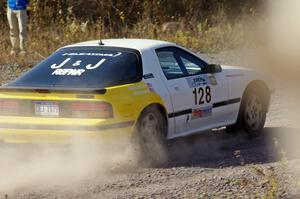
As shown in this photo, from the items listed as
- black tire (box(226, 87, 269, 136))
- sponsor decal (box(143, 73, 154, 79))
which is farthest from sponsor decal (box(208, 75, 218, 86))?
sponsor decal (box(143, 73, 154, 79))

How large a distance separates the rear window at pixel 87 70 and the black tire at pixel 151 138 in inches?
17.6

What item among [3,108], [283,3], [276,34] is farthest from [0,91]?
[283,3]

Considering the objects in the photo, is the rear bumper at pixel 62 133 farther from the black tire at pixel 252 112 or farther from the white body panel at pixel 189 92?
the black tire at pixel 252 112

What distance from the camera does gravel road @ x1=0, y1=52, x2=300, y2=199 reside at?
30.8 feet

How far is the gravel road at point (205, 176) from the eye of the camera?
9.39 metres

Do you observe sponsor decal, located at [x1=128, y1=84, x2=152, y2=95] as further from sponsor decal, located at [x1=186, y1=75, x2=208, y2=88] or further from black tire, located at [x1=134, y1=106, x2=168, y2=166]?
sponsor decal, located at [x1=186, y1=75, x2=208, y2=88]

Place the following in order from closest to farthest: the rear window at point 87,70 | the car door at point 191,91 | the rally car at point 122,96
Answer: the rally car at point 122,96 → the rear window at point 87,70 → the car door at point 191,91

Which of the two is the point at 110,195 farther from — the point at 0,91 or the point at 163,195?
the point at 0,91

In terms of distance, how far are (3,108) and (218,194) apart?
2778 millimetres

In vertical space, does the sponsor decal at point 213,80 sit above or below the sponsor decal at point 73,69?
below

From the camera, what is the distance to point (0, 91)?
11.0m

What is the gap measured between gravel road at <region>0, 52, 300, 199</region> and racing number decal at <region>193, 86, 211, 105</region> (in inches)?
22.6

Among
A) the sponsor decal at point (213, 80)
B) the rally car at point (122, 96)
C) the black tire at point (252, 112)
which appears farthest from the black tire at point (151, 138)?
the black tire at point (252, 112)

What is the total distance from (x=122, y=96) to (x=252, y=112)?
9.06 ft
